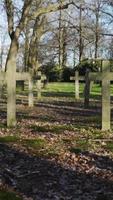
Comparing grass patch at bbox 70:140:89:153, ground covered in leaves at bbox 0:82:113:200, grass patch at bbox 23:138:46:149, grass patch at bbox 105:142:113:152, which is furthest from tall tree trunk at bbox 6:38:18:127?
grass patch at bbox 105:142:113:152

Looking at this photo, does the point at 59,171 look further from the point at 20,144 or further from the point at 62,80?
the point at 62,80

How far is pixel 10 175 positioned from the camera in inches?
324

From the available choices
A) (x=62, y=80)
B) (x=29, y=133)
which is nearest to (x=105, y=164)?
(x=29, y=133)

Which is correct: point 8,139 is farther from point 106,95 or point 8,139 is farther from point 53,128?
point 106,95

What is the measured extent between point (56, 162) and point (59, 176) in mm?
1090

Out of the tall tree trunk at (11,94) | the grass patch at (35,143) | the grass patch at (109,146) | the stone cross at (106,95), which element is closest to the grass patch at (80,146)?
the grass patch at (109,146)

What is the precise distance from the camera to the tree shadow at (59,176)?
290 inches

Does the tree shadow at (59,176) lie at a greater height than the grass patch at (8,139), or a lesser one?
lesser

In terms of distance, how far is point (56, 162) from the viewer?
9406mm

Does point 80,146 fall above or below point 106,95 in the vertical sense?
below

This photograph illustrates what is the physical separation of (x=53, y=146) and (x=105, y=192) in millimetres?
3691

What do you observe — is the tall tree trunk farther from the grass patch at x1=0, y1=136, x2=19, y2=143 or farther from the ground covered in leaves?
the grass patch at x1=0, y1=136, x2=19, y2=143

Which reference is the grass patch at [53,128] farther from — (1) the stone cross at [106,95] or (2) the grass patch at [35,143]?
(2) the grass patch at [35,143]

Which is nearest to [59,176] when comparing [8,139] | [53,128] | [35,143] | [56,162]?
[56,162]
